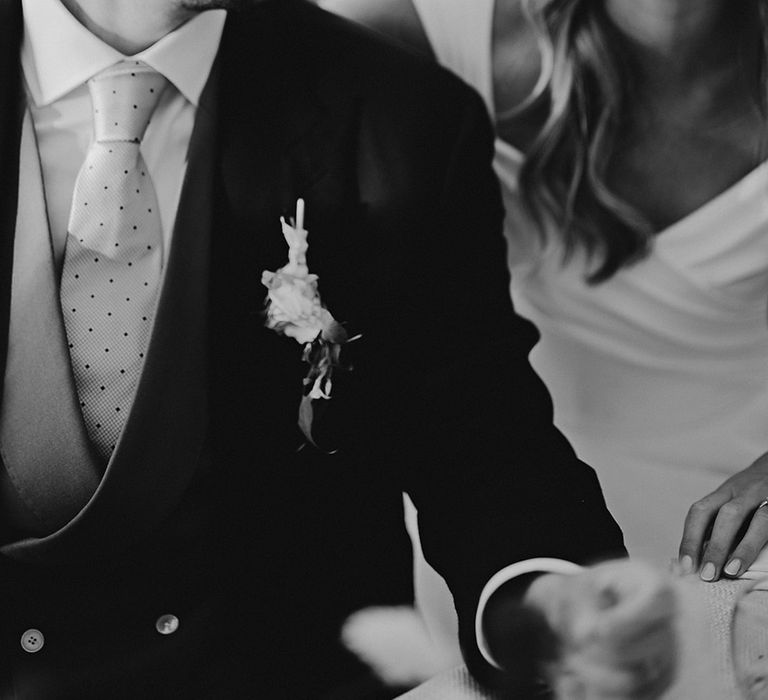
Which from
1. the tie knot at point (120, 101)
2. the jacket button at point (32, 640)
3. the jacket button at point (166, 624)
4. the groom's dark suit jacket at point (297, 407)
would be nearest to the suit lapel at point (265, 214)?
the groom's dark suit jacket at point (297, 407)

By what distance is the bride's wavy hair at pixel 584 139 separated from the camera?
139 cm

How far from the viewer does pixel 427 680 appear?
4.85ft

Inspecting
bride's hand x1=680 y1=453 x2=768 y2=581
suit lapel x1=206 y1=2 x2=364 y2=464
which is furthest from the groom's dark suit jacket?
bride's hand x1=680 y1=453 x2=768 y2=581

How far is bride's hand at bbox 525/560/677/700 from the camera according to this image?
4.29ft

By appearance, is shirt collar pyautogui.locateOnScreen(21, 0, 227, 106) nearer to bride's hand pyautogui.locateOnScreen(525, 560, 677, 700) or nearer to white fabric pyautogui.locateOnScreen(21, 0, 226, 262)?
white fabric pyautogui.locateOnScreen(21, 0, 226, 262)

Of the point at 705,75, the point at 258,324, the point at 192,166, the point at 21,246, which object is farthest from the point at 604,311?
the point at 21,246

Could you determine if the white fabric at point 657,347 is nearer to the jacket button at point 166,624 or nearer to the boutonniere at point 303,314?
the boutonniere at point 303,314

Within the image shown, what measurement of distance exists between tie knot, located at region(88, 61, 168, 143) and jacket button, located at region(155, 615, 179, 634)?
604mm

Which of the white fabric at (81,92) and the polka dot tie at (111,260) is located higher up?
the white fabric at (81,92)

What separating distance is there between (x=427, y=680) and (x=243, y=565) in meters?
0.31

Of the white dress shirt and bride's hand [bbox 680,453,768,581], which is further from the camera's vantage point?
bride's hand [bbox 680,453,768,581]

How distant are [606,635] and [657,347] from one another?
0.39 m

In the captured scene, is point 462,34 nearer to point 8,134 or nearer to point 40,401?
point 8,134

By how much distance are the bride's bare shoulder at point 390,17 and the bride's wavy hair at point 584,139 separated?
0.47 feet
